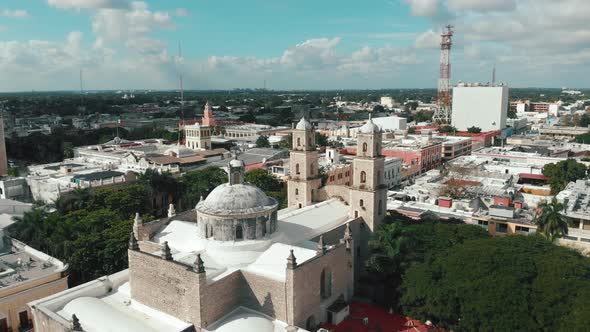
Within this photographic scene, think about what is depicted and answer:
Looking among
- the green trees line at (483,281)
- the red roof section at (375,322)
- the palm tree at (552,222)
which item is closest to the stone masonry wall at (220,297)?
the red roof section at (375,322)

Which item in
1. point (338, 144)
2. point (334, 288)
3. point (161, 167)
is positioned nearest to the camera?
point (334, 288)

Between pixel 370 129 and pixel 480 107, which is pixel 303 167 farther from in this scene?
pixel 480 107

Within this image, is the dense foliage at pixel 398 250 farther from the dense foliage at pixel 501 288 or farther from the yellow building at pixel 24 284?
the yellow building at pixel 24 284

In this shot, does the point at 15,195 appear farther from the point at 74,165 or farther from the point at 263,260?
the point at 263,260

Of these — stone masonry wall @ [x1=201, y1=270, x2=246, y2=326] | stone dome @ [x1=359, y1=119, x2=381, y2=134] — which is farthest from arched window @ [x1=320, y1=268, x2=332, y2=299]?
stone dome @ [x1=359, y1=119, x2=381, y2=134]

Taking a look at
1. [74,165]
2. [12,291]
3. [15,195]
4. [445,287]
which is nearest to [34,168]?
[74,165]

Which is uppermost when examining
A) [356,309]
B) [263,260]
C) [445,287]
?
[263,260]
